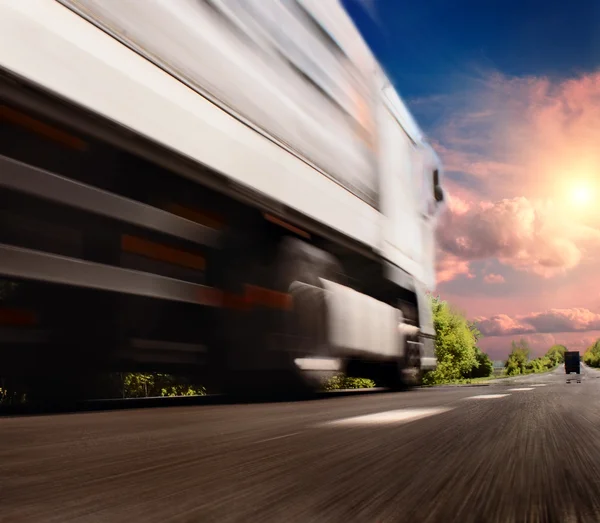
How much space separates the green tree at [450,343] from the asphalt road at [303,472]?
40.5m

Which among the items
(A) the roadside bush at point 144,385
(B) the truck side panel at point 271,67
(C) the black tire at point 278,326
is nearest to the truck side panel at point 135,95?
(B) the truck side panel at point 271,67

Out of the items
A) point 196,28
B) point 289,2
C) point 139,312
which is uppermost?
point 289,2

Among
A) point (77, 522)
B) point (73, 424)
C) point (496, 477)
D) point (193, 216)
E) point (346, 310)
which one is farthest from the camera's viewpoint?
point (346, 310)

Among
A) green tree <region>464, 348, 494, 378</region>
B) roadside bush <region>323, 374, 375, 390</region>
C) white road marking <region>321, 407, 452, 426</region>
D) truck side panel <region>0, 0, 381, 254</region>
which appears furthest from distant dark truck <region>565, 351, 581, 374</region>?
white road marking <region>321, 407, 452, 426</region>

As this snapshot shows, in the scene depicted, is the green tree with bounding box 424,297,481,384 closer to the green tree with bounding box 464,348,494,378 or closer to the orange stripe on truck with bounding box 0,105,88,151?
the green tree with bounding box 464,348,494,378

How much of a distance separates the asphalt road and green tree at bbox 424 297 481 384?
4051 cm

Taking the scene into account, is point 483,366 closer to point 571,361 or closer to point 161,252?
point 571,361

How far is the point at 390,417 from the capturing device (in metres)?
3.91

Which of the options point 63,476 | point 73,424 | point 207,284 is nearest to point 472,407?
point 207,284

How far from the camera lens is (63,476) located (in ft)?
6.02

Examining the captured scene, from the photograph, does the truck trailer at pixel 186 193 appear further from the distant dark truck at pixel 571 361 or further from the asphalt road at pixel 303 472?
the distant dark truck at pixel 571 361

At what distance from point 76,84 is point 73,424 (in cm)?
168

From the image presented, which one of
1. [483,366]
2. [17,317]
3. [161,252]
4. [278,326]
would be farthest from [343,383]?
[483,366]

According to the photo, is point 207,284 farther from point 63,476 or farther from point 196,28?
point 63,476
